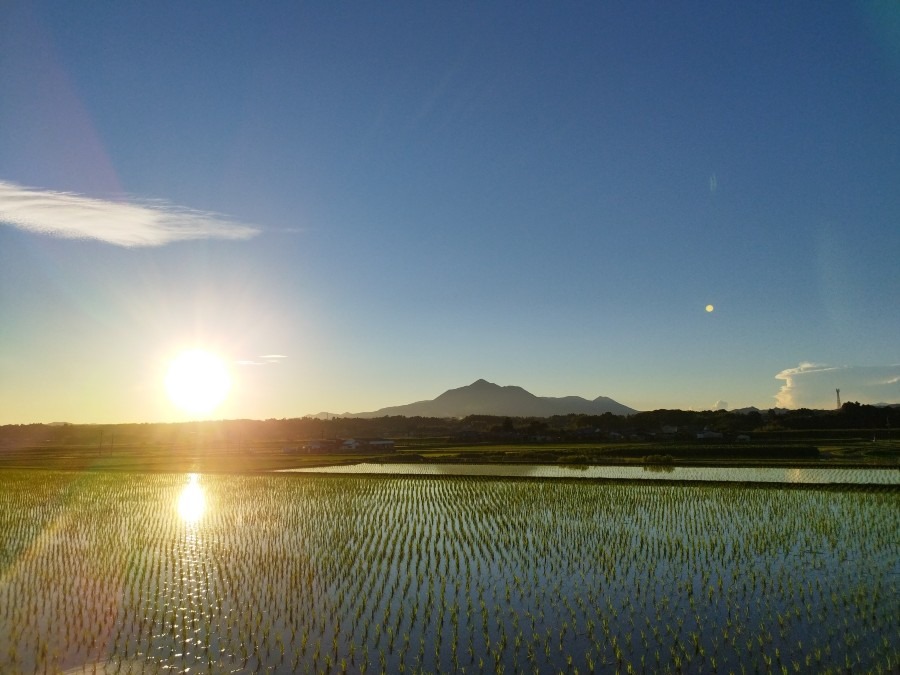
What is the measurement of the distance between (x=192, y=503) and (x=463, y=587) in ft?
44.2

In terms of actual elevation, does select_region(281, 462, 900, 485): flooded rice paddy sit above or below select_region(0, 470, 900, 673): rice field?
above

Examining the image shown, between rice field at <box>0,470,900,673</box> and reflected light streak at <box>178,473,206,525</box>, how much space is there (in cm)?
27

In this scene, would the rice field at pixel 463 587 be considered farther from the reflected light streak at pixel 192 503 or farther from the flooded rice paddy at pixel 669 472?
the flooded rice paddy at pixel 669 472

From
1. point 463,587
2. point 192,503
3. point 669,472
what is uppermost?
point 669,472

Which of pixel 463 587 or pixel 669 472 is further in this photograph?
pixel 669 472

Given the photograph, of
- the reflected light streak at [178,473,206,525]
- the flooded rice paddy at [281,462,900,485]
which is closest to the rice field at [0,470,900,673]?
the reflected light streak at [178,473,206,525]

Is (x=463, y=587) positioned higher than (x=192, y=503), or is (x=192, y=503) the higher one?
(x=463, y=587)

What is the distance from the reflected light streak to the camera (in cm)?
1697

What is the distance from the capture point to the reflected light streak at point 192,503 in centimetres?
1697

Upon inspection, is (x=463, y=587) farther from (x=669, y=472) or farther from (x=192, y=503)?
(x=669, y=472)

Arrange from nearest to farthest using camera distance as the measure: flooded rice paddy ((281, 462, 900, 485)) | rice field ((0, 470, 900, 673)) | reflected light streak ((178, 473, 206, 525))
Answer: rice field ((0, 470, 900, 673)) → reflected light streak ((178, 473, 206, 525)) → flooded rice paddy ((281, 462, 900, 485))

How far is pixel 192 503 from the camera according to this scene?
1991cm

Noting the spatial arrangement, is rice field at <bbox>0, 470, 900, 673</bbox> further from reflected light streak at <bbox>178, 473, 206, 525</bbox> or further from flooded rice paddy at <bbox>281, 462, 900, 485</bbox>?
flooded rice paddy at <bbox>281, 462, 900, 485</bbox>

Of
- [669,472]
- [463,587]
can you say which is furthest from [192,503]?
[669,472]
